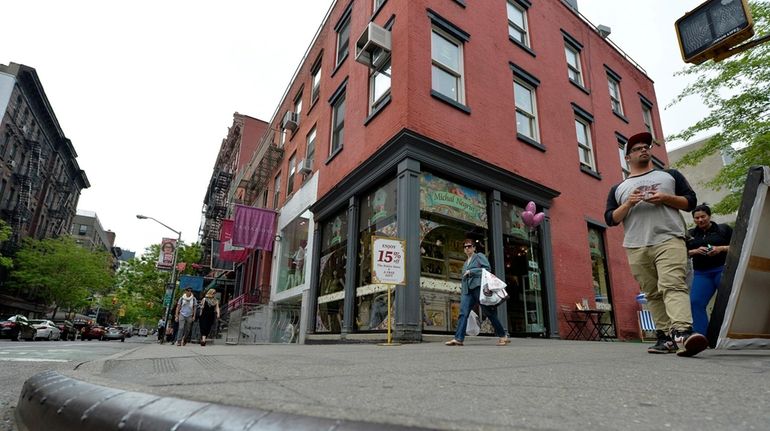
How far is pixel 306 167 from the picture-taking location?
1550 cm

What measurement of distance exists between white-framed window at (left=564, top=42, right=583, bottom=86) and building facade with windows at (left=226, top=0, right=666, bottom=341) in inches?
3.2

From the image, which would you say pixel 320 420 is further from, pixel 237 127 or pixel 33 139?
pixel 33 139

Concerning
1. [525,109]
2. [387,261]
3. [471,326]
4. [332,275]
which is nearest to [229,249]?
[332,275]

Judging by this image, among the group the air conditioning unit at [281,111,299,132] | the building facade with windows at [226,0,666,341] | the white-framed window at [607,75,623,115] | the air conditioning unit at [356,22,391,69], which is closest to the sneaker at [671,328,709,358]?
the building facade with windows at [226,0,666,341]

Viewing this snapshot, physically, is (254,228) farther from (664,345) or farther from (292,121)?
(664,345)

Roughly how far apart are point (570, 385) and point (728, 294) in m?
2.77

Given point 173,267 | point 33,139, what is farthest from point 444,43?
point 33,139

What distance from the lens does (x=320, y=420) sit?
0.73 m

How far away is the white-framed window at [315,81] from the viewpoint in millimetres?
16562

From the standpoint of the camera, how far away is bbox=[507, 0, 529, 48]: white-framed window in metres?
13.5

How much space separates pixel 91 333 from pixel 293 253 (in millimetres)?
29951

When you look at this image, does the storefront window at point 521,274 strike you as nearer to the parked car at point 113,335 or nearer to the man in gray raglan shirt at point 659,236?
the man in gray raglan shirt at point 659,236

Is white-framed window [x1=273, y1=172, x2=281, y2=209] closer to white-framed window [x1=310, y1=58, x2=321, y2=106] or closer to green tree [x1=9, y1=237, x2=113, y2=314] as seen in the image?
white-framed window [x1=310, y1=58, x2=321, y2=106]

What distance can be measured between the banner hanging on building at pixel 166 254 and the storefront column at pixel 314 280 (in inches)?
888
